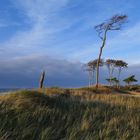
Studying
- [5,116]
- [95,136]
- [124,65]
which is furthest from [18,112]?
[124,65]

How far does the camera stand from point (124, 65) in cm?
5909

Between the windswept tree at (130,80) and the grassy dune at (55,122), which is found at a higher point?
the windswept tree at (130,80)

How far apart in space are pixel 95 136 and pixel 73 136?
1.74 feet

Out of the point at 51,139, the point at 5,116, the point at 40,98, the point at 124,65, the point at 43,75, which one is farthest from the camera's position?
the point at 124,65

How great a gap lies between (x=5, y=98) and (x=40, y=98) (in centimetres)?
135

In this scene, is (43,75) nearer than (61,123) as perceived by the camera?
No

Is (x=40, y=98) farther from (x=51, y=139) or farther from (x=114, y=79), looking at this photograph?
(x=114, y=79)

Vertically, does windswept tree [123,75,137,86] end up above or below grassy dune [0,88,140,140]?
above

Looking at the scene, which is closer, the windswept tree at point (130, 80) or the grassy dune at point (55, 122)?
the grassy dune at point (55, 122)

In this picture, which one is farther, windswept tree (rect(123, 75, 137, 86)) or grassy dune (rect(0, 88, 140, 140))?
windswept tree (rect(123, 75, 137, 86))

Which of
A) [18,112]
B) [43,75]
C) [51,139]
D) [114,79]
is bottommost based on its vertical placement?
[51,139]

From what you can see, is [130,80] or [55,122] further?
[130,80]

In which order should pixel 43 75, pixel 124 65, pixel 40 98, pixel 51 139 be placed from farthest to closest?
pixel 124 65
pixel 43 75
pixel 40 98
pixel 51 139

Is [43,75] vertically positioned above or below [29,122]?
above
